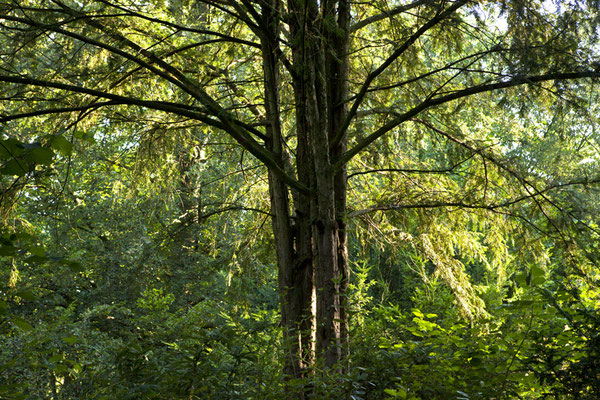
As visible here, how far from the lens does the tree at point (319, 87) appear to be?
377cm

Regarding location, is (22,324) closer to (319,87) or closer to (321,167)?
(321,167)

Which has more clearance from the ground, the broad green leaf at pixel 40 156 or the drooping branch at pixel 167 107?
the drooping branch at pixel 167 107

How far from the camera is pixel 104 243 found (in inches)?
492

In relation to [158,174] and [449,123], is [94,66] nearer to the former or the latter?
[158,174]

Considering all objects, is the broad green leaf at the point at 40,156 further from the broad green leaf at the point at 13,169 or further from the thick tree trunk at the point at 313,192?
the thick tree trunk at the point at 313,192

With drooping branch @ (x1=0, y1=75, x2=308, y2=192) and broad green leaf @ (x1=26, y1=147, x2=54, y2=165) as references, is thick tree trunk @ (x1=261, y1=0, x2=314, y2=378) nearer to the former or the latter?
drooping branch @ (x1=0, y1=75, x2=308, y2=192)

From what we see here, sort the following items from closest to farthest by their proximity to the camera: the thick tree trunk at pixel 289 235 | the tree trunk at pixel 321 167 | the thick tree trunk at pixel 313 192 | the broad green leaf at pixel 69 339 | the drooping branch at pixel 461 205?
the broad green leaf at pixel 69 339 → the tree trunk at pixel 321 167 → the thick tree trunk at pixel 313 192 → the drooping branch at pixel 461 205 → the thick tree trunk at pixel 289 235

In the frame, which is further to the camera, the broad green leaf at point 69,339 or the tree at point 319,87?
the tree at point 319,87

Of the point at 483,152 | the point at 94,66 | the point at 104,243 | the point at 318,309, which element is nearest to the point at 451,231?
the point at 483,152

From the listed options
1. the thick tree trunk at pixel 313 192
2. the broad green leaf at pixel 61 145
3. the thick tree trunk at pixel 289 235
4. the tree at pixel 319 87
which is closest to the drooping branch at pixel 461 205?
the tree at pixel 319 87

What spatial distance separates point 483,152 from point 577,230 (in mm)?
1266

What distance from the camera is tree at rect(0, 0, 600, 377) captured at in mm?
3773

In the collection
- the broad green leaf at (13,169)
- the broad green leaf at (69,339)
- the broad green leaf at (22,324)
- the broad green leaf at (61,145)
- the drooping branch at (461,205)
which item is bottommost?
the broad green leaf at (69,339)

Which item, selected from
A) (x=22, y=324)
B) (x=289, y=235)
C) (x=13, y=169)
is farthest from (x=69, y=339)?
(x=289, y=235)
